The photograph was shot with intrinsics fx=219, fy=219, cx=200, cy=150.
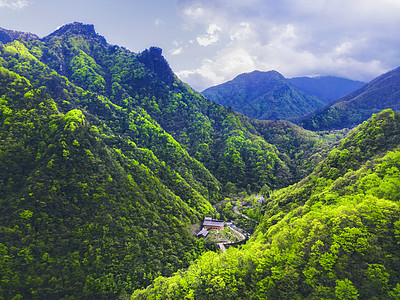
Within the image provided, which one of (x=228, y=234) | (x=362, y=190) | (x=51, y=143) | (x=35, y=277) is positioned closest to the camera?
(x=362, y=190)

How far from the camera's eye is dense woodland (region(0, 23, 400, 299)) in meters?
35.7

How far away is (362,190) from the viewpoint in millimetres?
49375

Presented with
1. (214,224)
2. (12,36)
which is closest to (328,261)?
(214,224)

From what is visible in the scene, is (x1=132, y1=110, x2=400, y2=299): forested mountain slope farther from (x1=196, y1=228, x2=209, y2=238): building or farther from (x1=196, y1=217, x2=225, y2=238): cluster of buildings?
(x1=196, y1=217, x2=225, y2=238): cluster of buildings

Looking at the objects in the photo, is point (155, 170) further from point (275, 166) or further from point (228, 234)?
point (275, 166)

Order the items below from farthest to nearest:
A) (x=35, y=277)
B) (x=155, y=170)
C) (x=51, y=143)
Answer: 1. (x=155, y=170)
2. (x=51, y=143)
3. (x=35, y=277)

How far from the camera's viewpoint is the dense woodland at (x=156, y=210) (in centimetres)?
3566

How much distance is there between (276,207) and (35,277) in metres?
75.6

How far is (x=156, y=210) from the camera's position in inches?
3275

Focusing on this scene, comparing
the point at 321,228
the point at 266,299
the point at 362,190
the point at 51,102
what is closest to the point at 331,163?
the point at 362,190

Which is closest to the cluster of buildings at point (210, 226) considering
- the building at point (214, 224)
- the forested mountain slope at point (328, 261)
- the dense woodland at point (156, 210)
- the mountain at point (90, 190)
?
the building at point (214, 224)

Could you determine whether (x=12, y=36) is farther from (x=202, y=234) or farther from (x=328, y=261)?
(x=328, y=261)

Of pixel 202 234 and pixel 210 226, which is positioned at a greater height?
pixel 210 226

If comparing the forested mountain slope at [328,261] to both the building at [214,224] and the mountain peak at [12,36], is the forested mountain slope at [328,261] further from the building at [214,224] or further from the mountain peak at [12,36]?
the mountain peak at [12,36]
